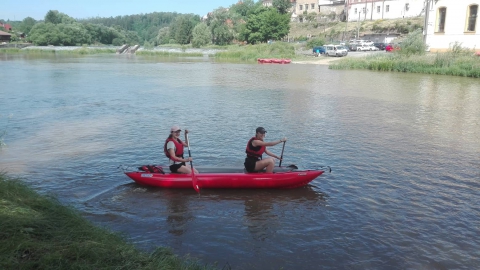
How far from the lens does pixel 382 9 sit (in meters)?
76.6

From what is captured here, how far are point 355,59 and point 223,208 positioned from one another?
34956mm

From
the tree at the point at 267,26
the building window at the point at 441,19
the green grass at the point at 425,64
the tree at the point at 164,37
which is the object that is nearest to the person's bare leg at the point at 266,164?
the green grass at the point at 425,64

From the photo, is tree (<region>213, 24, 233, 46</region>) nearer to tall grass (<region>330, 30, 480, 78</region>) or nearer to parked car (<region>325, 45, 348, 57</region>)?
parked car (<region>325, 45, 348, 57</region>)

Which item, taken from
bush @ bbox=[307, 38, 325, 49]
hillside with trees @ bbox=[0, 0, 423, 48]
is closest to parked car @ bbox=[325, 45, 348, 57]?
bush @ bbox=[307, 38, 325, 49]

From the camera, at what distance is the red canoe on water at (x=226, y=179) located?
834cm

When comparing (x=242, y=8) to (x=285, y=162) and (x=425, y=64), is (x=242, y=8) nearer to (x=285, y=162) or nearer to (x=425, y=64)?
(x=425, y=64)

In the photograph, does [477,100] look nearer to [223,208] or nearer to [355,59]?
[223,208]

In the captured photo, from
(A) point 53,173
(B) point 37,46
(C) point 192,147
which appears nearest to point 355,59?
(C) point 192,147

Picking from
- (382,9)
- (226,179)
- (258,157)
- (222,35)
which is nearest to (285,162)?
(258,157)

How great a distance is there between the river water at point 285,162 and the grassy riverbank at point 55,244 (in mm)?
1299

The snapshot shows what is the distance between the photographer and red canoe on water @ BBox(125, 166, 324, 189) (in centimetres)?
834

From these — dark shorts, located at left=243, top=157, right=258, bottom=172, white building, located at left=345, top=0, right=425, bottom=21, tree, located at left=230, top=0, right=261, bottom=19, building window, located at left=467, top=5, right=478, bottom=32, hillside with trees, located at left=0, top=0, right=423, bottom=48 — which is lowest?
dark shorts, located at left=243, top=157, right=258, bottom=172

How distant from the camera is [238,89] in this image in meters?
25.5

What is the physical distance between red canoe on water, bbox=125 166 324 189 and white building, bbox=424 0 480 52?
36.9 m
